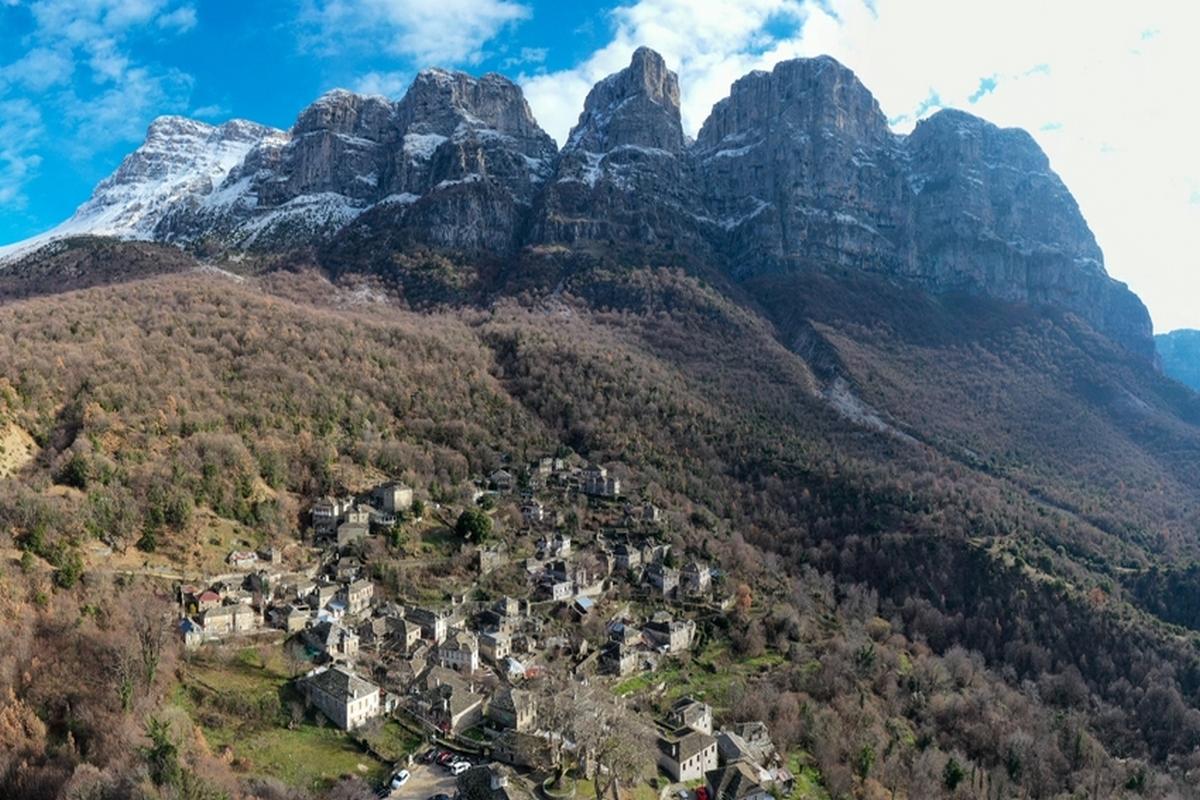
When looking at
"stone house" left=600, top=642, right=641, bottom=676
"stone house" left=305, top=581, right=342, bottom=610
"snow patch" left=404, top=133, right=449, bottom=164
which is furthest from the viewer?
"snow patch" left=404, top=133, right=449, bottom=164

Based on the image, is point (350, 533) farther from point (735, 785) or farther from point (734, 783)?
point (735, 785)

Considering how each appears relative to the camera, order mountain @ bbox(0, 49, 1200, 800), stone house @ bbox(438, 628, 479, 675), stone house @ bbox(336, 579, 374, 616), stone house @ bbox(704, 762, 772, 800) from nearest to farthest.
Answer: stone house @ bbox(704, 762, 772, 800) < mountain @ bbox(0, 49, 1200, 800) < stone house @ bbox(438, 628, 479, 675) < stone house @ bbox(336, 579, 374, 616)

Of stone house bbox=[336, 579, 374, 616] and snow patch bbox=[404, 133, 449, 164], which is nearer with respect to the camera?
stone house bbox=[336, 579, 374, 616]

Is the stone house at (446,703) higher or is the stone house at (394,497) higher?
the stone house at (394,497)

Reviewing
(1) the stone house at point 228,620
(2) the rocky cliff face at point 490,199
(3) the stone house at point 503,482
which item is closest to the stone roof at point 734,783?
(1) the stone house at point 228,620

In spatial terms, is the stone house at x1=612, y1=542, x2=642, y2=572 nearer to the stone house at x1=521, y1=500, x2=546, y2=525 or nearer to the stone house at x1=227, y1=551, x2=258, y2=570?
the stone house at x1=521, y1=500, x2=546, y2=525

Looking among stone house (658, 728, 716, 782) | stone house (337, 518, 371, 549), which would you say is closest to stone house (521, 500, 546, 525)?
stone house (337, 518, 371, 549)

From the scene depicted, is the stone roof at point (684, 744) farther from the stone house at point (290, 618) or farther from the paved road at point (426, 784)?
the stone house at point (290, 618)
